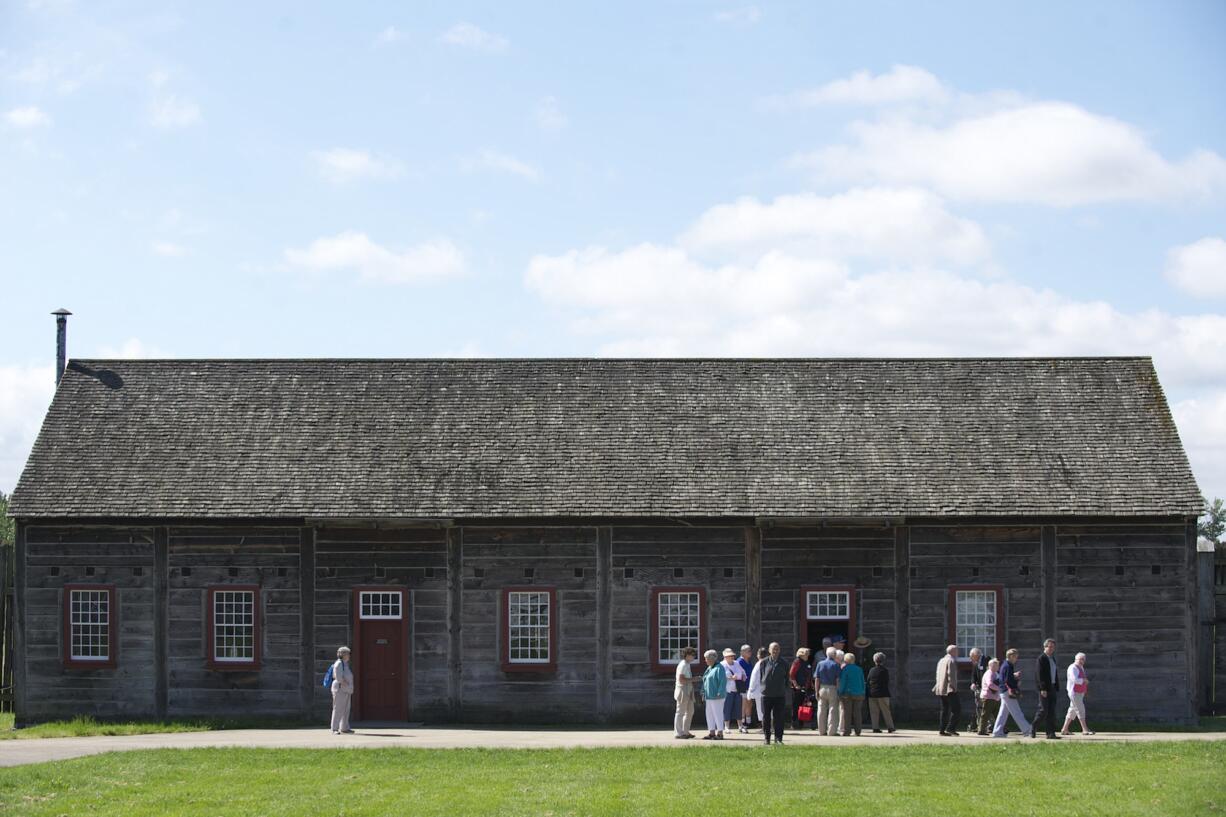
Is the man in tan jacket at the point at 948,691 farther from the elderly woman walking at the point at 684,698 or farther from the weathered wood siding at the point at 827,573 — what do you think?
the elderly woman walking at the point at 684,698

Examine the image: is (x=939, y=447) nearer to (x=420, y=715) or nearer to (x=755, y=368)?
(x=755, y=368)

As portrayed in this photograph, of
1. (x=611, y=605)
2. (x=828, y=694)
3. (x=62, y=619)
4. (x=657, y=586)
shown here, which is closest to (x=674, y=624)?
(x=657, y=586)

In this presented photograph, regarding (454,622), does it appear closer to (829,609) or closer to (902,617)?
(829,609)

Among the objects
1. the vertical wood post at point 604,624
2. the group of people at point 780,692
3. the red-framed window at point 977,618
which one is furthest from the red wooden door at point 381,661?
the red-framed window at point 977,618

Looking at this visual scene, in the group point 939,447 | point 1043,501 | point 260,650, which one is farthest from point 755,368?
point 260,650

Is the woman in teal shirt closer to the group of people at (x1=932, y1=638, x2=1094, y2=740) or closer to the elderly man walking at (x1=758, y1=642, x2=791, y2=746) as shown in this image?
the group of people at (x1=932, y1=638, x2=1094, y2=740)

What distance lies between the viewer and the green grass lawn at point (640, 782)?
17.4 metres

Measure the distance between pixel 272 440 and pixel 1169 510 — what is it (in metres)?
17.8

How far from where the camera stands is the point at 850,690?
2556 cm

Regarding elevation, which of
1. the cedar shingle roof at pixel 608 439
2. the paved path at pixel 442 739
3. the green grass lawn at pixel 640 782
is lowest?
the paved path at pixel 442 739

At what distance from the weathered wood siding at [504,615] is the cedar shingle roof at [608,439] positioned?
835 mm

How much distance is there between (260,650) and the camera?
93.6 ft

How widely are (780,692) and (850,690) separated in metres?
2.11

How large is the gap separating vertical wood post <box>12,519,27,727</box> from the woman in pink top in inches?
717
